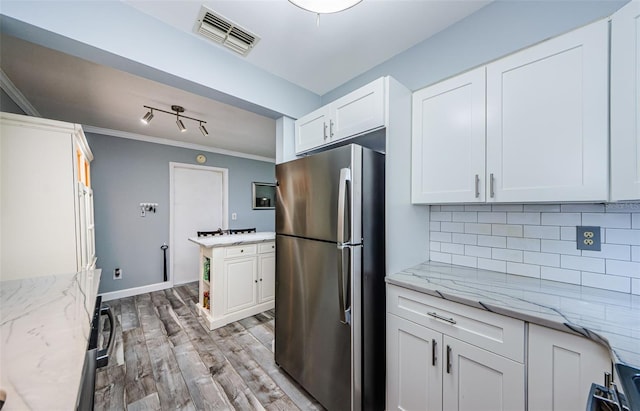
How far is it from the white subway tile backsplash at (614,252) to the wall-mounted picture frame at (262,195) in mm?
4451

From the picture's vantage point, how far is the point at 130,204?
3639mm

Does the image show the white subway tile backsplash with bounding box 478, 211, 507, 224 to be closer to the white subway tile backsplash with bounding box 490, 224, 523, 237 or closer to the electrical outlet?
the white subway tile backsplash with bounding box 490, 224, 523, 237

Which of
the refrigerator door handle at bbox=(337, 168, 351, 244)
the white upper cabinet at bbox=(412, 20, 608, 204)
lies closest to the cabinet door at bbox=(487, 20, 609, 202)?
the white upper cabinet at bbox=(412, 20, 608, 204)

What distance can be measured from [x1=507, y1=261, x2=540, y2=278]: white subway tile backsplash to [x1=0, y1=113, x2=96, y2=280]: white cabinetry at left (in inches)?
116

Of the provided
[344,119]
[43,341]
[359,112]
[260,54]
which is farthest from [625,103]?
[43,341]

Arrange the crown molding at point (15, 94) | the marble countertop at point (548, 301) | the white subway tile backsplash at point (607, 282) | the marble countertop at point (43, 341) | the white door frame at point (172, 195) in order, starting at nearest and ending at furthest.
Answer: the marble countertop at point (43, 341), the marble countertop at point (548, 301), the white subway tile backsplash at point (607, 282), the crown molding at point (15, 94), the white door frame at point (172, 195)

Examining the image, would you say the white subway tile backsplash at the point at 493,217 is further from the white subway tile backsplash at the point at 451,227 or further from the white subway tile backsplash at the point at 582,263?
the white subway tile backsplash at the point at 582,263

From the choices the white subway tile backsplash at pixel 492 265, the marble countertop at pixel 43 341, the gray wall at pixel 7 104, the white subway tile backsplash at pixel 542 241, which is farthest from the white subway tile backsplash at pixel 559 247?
the gray wall at pixel 7 104

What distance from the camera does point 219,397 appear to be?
67.6 inches

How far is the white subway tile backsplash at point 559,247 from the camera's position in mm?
1309

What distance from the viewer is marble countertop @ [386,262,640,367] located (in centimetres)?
83

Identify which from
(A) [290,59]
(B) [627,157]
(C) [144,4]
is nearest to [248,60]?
(A) [290,59]

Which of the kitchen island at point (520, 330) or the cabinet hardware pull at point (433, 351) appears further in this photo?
the cabinet hardware pull at point (433, 351)

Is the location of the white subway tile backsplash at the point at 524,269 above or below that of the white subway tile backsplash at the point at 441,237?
below
